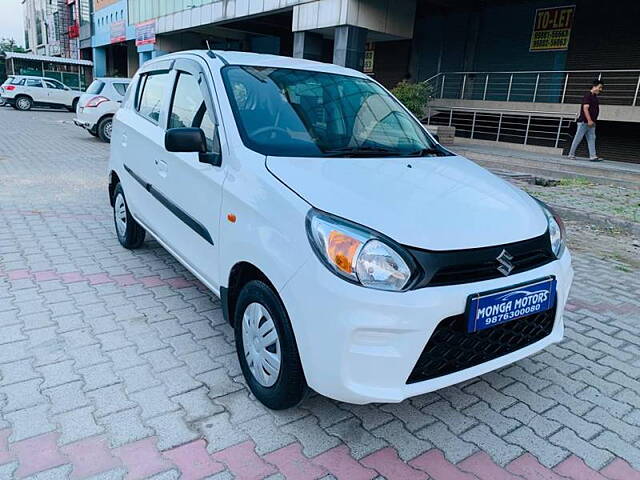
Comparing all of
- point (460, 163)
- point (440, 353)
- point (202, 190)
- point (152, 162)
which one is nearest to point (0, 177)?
point (152, 162)

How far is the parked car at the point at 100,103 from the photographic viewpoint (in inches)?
514

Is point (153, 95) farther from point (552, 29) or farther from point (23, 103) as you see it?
point (23, 103)

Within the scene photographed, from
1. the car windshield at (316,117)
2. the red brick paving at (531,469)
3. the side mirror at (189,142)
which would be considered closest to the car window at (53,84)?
the car windshield at (316,117)

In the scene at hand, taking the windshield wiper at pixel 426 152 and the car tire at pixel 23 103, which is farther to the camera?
the car tire at pixel 23 103

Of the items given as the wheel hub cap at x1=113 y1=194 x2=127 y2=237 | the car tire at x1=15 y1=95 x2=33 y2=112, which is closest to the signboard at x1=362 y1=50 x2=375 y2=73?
the car tire at x1=15 y1=95 x2=33 y2=112

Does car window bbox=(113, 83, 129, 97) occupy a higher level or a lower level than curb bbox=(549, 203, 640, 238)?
higher

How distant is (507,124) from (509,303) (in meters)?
14.5

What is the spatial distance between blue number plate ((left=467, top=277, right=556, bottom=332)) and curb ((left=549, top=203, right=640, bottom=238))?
15.7 ft

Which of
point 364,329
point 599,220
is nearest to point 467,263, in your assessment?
point 364,329

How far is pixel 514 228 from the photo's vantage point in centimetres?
236

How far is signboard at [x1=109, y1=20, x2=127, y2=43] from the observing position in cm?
3152

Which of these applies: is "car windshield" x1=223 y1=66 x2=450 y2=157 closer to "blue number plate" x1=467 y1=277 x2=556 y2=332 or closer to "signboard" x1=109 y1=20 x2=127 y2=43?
"blue number plate" x1=467 y1=277 x2=556 y2=332

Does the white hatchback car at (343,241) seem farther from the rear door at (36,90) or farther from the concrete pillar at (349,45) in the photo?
the rear door at (36,90)

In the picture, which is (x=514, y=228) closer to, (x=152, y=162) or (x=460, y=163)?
(x=460, y=163)
